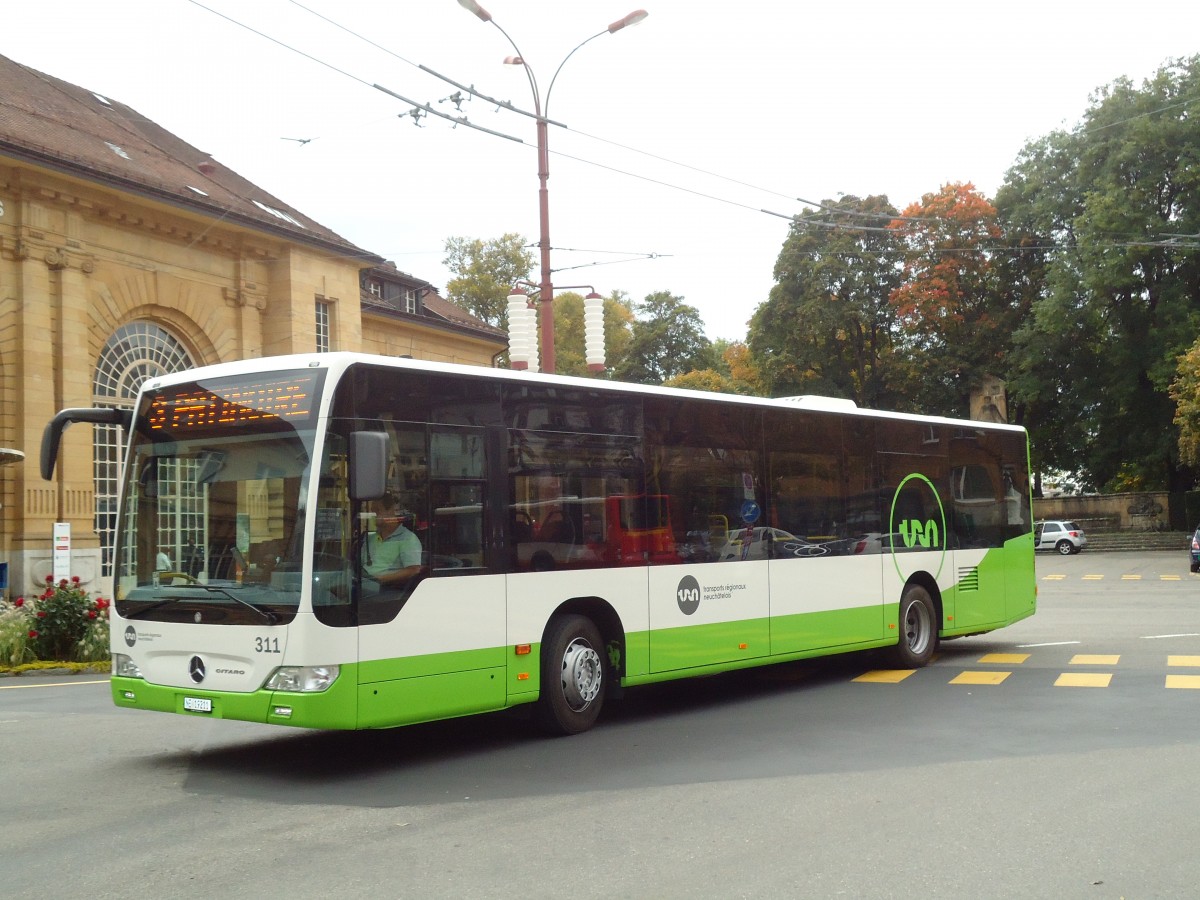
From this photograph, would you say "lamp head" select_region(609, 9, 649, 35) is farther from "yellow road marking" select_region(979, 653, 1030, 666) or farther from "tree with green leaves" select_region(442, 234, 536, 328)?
"tree with green leaves" select_region(442, 234, 536, 328)

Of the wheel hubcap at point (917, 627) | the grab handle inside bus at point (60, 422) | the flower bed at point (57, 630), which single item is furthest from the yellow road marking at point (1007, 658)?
the flower bed at point (57, 630)

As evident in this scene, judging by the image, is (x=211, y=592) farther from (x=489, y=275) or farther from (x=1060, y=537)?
(x=489, y=275)

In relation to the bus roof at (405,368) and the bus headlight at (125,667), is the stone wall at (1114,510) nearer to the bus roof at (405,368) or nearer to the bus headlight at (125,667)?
the bus roof at (405,368)

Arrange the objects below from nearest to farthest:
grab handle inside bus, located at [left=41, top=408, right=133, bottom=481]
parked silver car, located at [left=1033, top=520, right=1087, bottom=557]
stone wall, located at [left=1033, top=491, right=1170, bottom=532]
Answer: grab handle inside bus, located at [left=41, top=408, right=133, bottom=481] → parked silver car, located at [left=1033, top=520, right=1087, bottom=557] → stone wall, located at [left=1033, top=491, right=1170, bottom=532]

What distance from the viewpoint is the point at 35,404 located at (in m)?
25.9

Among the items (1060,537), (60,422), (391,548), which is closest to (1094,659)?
(391,548)

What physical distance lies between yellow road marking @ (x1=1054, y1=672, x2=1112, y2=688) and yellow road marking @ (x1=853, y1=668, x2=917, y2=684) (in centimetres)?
162

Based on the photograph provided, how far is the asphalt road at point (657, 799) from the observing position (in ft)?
19.4

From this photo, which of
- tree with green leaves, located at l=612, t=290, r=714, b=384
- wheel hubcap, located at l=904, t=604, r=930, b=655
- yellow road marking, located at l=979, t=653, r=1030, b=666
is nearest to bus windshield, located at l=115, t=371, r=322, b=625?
wheel hubcap, located at l=904, t=604, r=930, b=655

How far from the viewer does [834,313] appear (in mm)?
57469

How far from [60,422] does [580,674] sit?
433 centimetres

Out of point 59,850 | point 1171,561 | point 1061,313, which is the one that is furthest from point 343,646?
point 1061,313

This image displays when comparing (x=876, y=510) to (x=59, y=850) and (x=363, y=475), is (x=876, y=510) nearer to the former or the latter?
(x=363, y=475)

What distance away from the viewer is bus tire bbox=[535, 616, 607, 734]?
9.93 m
